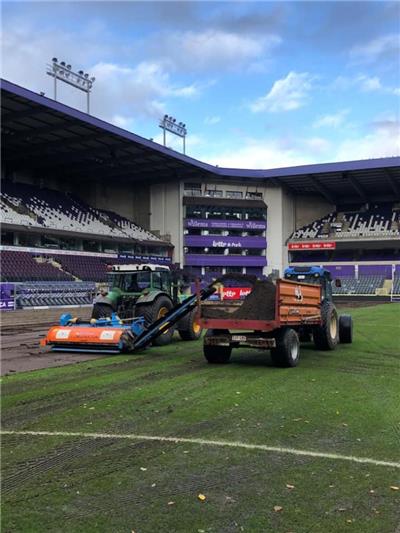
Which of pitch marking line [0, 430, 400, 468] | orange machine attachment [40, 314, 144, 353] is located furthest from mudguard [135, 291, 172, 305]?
pitch marking line [0, 430, 400, 468]

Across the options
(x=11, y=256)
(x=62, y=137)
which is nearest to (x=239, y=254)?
(x=62, y=137)

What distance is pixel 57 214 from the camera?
51.1m

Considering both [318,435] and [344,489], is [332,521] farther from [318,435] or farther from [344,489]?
[318,435]

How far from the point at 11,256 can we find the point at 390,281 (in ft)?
126

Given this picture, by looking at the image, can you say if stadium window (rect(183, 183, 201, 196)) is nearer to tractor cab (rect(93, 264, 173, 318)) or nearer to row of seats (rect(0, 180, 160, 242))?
row of seats (rect(0, 180, 160, 242))

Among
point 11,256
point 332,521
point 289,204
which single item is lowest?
point 332,521

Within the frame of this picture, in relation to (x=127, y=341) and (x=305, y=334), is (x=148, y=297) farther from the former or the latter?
(x=305, y=334)

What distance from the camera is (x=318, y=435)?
595 cm

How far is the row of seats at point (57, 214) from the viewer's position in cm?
4569

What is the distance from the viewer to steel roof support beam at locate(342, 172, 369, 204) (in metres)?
60.1

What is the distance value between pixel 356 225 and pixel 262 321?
191 feet

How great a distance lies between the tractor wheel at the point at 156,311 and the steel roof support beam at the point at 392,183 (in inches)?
1951

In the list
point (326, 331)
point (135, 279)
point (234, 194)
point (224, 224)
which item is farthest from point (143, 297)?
point (234, 194)

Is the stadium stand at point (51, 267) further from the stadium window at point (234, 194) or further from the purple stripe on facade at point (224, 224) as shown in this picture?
the stadium window at point (234, 194)
